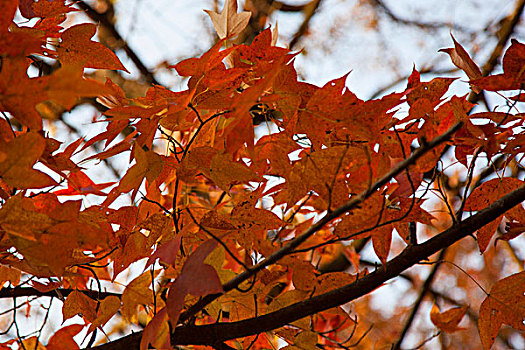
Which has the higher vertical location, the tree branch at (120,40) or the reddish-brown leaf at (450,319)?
the tree branch at (120,40)

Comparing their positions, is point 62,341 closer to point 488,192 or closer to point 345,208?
point 345,208

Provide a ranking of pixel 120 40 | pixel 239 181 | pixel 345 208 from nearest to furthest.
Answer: pixel 345 208
pixel 239 181
pixel 120 40

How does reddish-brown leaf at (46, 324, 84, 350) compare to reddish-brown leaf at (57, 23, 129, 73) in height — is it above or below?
below

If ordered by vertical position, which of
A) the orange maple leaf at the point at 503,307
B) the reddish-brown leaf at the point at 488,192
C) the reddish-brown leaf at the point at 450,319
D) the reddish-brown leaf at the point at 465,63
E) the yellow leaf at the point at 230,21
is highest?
the yellow leaf at the point at 230,21

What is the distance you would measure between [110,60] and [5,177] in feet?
0.45

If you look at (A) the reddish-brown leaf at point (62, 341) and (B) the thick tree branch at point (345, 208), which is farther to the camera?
(A) the reddish-brown leaf at point (62, 341)

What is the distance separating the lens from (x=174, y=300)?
0.26 meters

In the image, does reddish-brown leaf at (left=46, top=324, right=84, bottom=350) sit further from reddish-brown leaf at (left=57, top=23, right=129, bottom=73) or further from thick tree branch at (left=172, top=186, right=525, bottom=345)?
reddish-brown leaf at (left=57, top=23, right=129, bottom=73)

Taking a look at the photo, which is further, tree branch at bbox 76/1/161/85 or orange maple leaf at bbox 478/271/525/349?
tree branch at bbox 76/1/161/85

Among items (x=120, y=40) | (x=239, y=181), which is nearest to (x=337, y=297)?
(x=239, y=181)

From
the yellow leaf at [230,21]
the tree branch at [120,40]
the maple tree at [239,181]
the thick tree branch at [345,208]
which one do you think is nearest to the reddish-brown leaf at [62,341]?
the maple tree at [239,181]

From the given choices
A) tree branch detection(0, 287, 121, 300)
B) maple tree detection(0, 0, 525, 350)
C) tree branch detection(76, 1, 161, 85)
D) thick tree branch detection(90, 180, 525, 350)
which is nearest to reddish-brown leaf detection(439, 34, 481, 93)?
maple tree detection(0, 0, 525, 350)

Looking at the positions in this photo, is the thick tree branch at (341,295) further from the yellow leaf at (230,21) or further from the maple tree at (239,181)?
the yellow leaf at (230,21)

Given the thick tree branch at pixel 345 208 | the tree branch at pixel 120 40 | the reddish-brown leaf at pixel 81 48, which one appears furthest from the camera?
the tree branch at pixel 120 40
